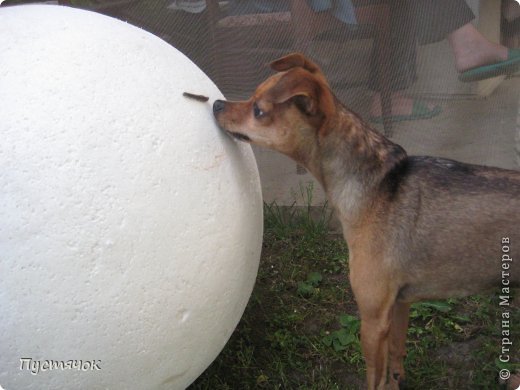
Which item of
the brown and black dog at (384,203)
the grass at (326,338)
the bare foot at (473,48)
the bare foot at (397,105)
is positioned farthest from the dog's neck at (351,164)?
the bare foot at (473,48)

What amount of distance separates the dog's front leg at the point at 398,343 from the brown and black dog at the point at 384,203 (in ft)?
1.26

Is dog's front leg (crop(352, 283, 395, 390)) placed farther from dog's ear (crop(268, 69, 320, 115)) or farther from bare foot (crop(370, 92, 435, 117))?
bare foot (crop(370, 92, 435, 117))

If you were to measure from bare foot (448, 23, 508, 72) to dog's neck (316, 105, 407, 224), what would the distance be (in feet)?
8.42

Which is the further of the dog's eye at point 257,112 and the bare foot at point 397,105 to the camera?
the bare foot at point 397,105

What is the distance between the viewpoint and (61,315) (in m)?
3.32

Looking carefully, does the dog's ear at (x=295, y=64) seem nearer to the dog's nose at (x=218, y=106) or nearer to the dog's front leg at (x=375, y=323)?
the dog's nose at (x=218, y=106)

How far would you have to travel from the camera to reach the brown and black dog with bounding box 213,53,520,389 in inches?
154

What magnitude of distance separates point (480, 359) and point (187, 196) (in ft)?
8.36

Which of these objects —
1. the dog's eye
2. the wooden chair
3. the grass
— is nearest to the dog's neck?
the dog's eye

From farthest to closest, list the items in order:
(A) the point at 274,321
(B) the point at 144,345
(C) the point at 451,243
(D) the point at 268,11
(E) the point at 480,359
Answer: (D) the point at 268,11 → (A) the point at 274,321 → (E) the point at 480,359 → (C) the point at 451,243 → (B) the point at 144,345

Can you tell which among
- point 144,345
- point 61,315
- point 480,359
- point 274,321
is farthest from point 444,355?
point 61,315

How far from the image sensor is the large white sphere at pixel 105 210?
129 inches

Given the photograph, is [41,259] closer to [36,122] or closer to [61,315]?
[61,315]

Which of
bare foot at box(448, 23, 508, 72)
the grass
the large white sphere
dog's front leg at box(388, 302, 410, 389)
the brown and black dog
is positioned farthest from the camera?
bare foot at box(448, 23, 508, 72)
